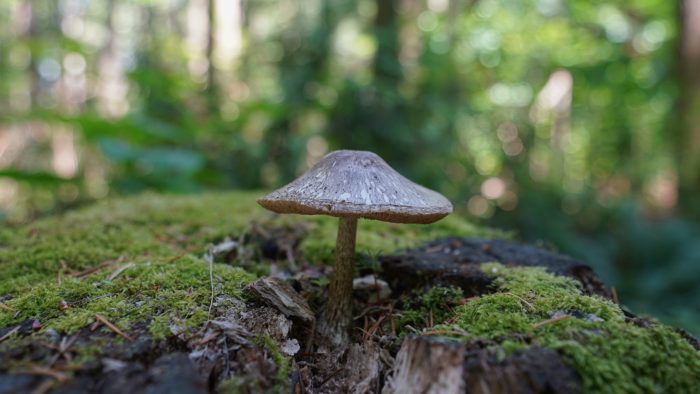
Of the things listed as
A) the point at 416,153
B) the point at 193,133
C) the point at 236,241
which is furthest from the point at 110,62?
the point at 236,241

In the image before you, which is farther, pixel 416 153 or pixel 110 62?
pixel 110 62

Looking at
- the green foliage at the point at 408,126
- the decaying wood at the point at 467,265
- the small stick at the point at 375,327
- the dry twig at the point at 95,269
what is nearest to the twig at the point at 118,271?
the dry twig at the point at 95,269

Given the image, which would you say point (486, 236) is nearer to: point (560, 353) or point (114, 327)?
point (560, 353)

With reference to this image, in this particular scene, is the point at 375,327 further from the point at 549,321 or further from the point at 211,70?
the point at 211,70

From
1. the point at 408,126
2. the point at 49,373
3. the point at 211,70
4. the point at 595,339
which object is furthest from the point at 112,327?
the point at 211,70

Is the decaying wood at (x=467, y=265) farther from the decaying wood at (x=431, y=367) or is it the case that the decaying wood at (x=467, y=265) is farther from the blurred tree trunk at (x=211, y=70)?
the blurred tree trunk at (x=211, y=70)
